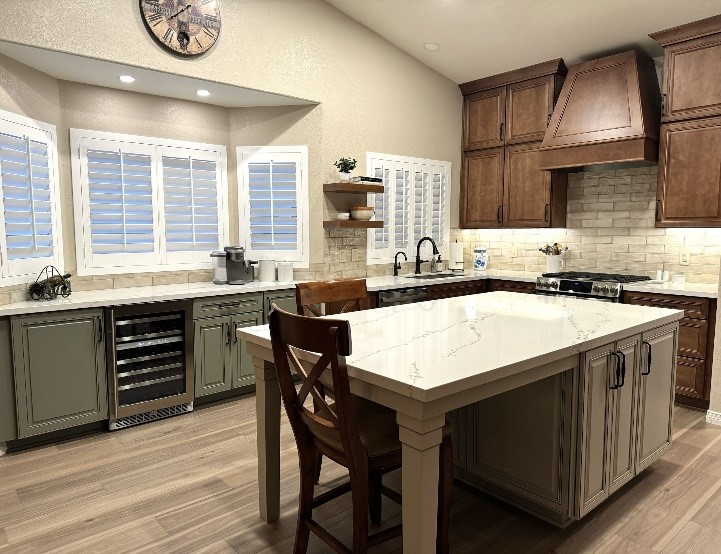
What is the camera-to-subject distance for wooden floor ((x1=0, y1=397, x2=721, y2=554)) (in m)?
2.34

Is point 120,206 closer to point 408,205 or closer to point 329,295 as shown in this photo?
point 329,295

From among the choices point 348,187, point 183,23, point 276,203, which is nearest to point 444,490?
point 348,187

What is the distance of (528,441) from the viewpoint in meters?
2.46

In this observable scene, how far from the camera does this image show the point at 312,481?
2.11 m

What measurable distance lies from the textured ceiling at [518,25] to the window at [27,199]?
2.76 m

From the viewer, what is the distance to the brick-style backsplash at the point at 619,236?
4566 millimetres

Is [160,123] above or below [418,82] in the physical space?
below

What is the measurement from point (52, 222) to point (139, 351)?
1.17 meters

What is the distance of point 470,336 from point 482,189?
390cm

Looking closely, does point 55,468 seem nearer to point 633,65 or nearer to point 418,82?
point 418,82

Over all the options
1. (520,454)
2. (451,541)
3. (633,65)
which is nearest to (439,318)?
(520,454)

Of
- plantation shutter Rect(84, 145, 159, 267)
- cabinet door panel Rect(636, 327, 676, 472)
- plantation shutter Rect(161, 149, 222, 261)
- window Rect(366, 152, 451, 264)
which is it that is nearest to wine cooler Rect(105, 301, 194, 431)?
plantation shutter Rect(84, 145, 159, 267)

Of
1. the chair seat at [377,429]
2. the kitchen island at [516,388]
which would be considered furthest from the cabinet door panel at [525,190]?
the chair seat at [377,429]

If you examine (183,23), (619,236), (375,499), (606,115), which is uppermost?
(183,23)
